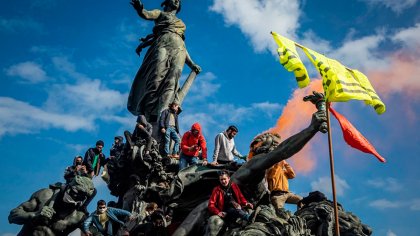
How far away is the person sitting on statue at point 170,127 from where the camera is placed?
13.5 meters

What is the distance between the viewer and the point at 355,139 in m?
9.02

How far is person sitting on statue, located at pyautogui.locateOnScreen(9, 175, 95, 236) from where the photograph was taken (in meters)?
10.1

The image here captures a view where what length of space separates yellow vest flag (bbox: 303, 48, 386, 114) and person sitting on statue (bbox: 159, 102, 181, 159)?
16.4ft

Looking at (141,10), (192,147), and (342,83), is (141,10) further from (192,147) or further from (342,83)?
(342,83)

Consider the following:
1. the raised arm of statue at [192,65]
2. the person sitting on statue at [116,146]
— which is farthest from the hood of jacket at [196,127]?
the raised arm of statue at [192,65]

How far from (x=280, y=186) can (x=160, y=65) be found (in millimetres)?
7015

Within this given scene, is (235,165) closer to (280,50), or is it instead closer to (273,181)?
(273,181)

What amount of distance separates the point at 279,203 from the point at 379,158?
222 centimetres

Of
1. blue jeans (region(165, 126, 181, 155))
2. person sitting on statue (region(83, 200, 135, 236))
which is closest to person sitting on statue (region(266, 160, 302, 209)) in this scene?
person sitting on statue (region(83, 200, 135, 236))

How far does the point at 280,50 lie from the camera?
9500mm

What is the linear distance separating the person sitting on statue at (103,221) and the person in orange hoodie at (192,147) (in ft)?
6.09

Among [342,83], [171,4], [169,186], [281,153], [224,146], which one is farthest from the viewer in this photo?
[171,4]

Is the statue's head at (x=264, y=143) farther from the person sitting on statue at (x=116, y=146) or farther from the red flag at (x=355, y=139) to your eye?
the person sitting on statue at (x=116, y=146)

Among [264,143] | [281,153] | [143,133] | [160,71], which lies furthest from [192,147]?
[160,71]
